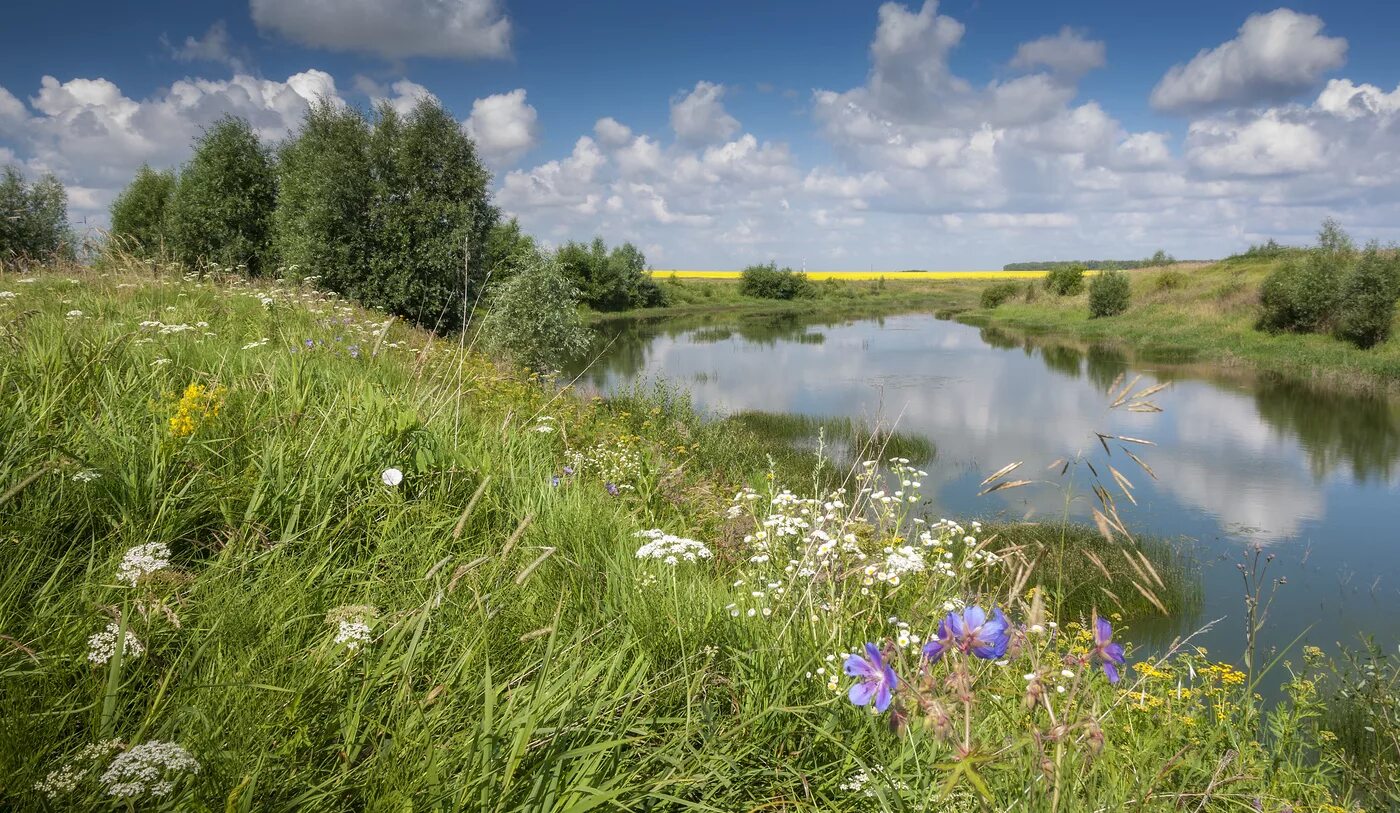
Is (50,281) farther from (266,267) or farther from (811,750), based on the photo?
(266,267)

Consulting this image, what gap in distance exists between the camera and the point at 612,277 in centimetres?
5622

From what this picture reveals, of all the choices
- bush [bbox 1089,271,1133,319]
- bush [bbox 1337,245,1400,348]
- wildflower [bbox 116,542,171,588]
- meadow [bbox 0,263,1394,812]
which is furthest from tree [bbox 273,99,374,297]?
bush [bbox 1089,271,1133,319]

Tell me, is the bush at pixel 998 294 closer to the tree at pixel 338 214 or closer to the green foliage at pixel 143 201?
the tree at pixel 338 214

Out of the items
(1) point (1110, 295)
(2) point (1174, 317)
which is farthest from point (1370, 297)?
(1) point (1110, 295)

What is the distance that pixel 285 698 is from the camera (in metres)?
1.51

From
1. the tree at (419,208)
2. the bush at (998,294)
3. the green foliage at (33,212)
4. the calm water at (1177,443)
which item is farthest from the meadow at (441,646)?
the bush at (998,294)

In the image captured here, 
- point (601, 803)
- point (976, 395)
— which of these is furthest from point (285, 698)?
point (976, 395)

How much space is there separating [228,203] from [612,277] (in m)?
32.1

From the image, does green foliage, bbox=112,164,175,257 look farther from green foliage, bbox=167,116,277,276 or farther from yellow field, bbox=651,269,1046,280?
yellow field, bbox=651,269,1046,280

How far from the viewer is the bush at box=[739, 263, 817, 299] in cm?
7512

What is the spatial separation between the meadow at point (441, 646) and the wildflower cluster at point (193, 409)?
2 cm

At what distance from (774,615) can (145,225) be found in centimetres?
4404

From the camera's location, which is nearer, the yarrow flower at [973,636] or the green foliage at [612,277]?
the yarrow flower at [973,636]

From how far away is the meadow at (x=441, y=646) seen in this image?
1.31 meters
